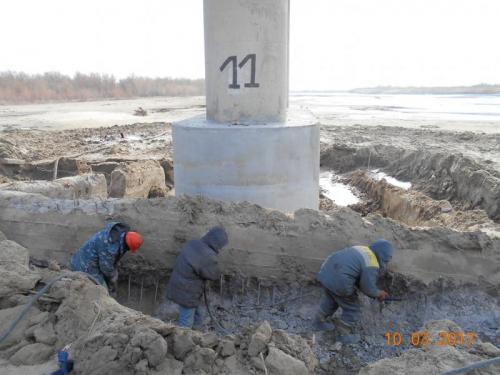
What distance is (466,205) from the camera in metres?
7.86

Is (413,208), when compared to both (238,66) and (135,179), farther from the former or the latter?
(135,179)

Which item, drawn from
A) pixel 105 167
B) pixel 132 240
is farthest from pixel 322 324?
pixel 105 167

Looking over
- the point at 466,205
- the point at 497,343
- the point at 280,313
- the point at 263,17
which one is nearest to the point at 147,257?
the point at 280,313

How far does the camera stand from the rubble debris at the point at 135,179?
28.9 feet

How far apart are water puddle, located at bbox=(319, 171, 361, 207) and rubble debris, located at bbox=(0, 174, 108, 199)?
16.1ft

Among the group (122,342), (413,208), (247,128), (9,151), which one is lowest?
(413,208)

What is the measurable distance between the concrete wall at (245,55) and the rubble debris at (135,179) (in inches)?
140

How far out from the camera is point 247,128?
214 inches

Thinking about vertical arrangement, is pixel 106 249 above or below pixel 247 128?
below

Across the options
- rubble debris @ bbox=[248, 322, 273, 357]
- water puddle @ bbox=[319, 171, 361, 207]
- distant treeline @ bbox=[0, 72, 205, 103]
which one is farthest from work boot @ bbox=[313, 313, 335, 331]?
distant treeline @ bbox=[0, 72, 205, 103]

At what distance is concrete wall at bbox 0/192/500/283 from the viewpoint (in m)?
4.70

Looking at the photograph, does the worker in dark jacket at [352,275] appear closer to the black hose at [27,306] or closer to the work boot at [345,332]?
the work boot at [345,332]

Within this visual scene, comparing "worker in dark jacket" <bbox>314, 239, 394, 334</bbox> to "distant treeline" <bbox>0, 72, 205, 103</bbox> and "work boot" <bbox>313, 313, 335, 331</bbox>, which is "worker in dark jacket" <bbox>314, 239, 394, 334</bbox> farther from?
"distant treeline" <bbox>0, 72, 205, 103</bbox>

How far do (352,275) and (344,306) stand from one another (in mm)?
463
